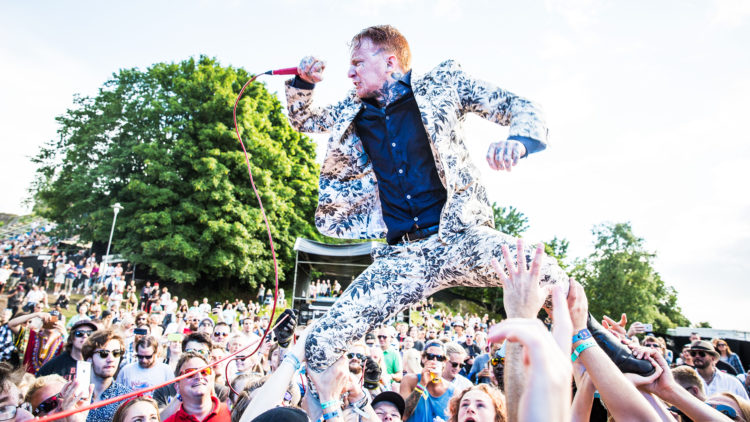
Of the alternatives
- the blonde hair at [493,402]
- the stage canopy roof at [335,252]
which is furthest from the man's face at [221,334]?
the stage canopy roof at [335,252]

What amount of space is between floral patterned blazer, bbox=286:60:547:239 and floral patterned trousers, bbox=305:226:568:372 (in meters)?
0.12

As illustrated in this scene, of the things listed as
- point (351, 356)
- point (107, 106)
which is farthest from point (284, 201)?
point (351, 356)

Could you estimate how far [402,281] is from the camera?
245 cm

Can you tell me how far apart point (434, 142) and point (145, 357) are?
16.7 feet

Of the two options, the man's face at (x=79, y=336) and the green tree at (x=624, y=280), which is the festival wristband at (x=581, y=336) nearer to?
the man's face at (x=79, y=336)

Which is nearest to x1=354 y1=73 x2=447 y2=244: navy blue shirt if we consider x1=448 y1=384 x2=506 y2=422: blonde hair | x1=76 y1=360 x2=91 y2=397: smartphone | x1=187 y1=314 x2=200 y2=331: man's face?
x1=448 y1=384 x2=506 y2=422: blonde hair

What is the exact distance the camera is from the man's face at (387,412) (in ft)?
15.1

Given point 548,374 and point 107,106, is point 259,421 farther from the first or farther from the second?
point 107,106

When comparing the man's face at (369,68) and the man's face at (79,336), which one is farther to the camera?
the man's face at (79,336)

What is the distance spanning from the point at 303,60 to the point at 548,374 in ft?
7.45

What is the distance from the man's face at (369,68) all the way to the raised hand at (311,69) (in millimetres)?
180

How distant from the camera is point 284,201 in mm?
27891

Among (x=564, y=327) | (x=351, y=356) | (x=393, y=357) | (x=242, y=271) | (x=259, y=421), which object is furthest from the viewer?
(x=242, y=271)

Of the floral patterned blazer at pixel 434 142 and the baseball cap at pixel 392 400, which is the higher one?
the floral patterned blazer at pixel 434 142
